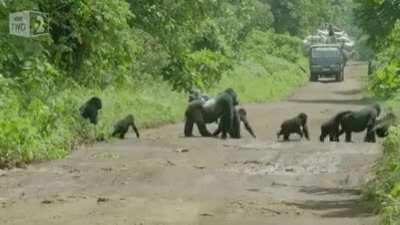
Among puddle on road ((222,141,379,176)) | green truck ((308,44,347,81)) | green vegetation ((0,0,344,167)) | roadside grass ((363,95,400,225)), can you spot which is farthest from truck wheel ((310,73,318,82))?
roadside grass ((363,95,400,225))

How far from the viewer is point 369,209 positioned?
1091cm

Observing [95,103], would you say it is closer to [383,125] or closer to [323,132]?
[323,132]

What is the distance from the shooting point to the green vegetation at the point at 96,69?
17297mm

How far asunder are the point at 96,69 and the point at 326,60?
41.3 m

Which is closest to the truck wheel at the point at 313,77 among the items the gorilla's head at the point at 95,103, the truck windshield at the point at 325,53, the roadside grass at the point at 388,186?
the truck windshield at the point at 325,53

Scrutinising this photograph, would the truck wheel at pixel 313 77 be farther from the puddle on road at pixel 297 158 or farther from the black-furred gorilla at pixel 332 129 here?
the puddle on road at pixel 297 158

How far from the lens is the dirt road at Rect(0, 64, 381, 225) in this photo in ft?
33.9

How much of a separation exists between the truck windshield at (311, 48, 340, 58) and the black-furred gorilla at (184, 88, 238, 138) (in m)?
42.1

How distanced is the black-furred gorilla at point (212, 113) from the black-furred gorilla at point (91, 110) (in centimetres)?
219

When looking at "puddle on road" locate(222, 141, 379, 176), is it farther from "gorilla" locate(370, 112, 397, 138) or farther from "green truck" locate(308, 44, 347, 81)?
"green truck" locate(308, 44, 347, 81)

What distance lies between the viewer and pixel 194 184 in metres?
13.2

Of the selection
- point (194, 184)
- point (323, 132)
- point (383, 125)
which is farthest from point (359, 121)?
point (194, 184)

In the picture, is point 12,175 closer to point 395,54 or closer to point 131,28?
point 395,54

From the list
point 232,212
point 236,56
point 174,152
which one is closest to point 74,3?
A: point 174,152
